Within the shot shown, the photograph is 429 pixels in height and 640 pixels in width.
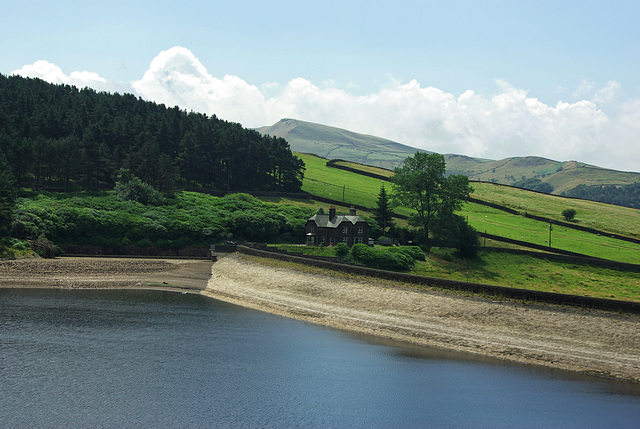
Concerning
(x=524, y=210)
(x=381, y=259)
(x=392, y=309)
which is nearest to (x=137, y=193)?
(x=381, y=259)

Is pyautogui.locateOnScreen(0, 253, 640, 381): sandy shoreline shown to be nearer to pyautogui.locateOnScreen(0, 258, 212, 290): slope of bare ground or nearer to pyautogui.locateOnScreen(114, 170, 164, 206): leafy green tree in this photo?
pyautogui.locateOnScreen(0, 258, 212, 290): slope of bare ground

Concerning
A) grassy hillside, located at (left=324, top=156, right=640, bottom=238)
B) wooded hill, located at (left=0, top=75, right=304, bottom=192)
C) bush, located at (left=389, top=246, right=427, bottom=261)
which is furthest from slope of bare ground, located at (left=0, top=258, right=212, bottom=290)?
grassy hillside, located at (left=324, top=156, right=640, bottom=238)

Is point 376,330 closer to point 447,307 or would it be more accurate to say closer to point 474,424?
point 447,307

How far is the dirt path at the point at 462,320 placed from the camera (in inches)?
1635

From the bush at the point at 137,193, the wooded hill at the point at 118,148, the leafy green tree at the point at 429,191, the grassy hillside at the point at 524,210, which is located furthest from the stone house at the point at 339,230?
the wooded hill at the point at 118,148

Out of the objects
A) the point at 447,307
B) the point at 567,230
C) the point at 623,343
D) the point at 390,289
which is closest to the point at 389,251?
the point at 390,289

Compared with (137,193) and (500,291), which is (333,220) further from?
(500,291)

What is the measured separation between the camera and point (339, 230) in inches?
3580

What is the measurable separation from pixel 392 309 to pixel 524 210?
90965 mm

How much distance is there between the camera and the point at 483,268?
265ft

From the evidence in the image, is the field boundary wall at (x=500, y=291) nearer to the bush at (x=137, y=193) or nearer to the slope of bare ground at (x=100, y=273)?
the slope of bare ground at (x=100, y=273)

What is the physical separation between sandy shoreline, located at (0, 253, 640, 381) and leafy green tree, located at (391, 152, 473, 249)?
107 feet

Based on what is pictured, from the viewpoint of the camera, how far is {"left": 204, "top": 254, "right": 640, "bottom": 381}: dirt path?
4153cm

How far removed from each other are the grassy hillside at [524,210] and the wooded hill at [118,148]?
1418cm
